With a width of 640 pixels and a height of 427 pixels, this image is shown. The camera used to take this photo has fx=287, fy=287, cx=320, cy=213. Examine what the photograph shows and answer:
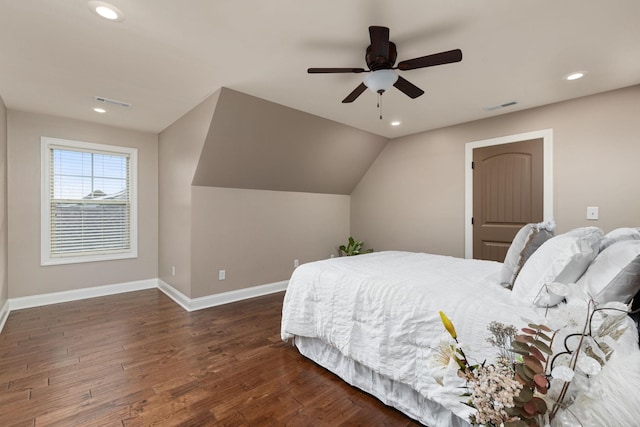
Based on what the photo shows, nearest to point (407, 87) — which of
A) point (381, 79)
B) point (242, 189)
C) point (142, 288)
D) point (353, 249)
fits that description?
point (381, 79)

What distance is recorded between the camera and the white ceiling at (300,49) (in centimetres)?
177

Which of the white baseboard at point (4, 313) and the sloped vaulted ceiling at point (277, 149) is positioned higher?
the sloped vaulted ceiling at point (277, 149)

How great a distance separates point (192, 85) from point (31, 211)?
2779mm

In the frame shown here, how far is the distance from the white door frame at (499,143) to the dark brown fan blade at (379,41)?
95.5 inches

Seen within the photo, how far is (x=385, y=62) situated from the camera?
2006 mm

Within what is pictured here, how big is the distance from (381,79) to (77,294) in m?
4.63

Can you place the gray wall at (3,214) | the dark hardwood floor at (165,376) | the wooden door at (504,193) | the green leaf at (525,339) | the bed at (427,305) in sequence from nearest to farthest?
the green leaf at (525,339) < the bed at (427,305) < the dark hardwood floor at (165,376) < the gray wall at (3,214) < the wooden door at (504,193)

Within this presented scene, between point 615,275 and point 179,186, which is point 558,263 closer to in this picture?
point 615,275

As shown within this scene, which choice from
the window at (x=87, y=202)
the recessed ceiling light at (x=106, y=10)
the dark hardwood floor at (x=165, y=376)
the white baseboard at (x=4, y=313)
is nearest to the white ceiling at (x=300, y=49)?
the recessed ceiling light at (x=106, y=10)

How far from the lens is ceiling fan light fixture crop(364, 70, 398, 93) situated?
6.77 ft

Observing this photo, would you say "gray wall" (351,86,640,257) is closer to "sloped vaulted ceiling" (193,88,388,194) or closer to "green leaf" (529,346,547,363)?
"sloped vaulted ceiling" (193,88,388,194)

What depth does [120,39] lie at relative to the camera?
2068 millimetres

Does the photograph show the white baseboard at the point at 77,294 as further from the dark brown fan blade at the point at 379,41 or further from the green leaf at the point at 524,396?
the green leaf at the point at 524,396

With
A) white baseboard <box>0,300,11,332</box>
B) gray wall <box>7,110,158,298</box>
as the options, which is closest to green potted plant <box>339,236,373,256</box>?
gray wall <box>7,110,158,298</box>
